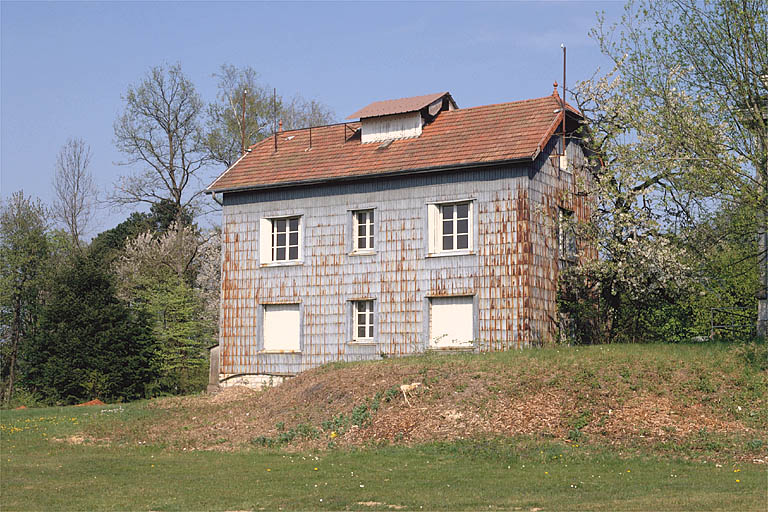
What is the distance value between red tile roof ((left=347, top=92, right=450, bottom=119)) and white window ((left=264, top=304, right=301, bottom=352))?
634 centimetres

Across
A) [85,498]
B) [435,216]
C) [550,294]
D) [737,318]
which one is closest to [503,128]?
[435,216]

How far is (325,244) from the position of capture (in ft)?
89.6

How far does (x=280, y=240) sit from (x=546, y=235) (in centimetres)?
818

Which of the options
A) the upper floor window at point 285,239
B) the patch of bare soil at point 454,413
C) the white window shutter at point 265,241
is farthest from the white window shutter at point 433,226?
the white window shutter at point 265,241

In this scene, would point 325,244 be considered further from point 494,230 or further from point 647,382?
point 647,382

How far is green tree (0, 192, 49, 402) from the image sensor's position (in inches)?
1748

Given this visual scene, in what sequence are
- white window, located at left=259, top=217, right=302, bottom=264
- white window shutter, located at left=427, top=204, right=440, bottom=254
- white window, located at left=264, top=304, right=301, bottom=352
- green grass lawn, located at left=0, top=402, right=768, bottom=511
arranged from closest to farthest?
green grass lawn, located at left=0, top=402, right=768, bottom=511
white window shutter, located at left=427, top=204, right=440, bottom=254
white window, located at left=264, top=304, right=301, bottom=352
white window, located at left=259, top=217, right=302, bottom=264

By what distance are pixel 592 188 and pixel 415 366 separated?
969 centimetres

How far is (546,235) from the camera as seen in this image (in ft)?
84.7

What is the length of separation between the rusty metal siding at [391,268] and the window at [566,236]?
1.41 feet

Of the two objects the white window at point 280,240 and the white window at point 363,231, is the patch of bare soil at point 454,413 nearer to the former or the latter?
the white window at point 363,231

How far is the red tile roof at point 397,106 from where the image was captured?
2804cm

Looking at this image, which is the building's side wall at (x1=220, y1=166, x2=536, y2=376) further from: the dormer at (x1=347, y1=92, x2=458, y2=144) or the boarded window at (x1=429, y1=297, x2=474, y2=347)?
the dormer at (x1=347, y1=92, x2=458, y2=144)

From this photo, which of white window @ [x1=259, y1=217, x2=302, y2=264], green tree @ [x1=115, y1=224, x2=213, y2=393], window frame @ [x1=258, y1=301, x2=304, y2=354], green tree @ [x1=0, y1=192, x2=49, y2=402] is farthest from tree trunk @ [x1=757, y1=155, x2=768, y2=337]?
green tree @ [x1=0, y1=192, x2=49, y2=402]
